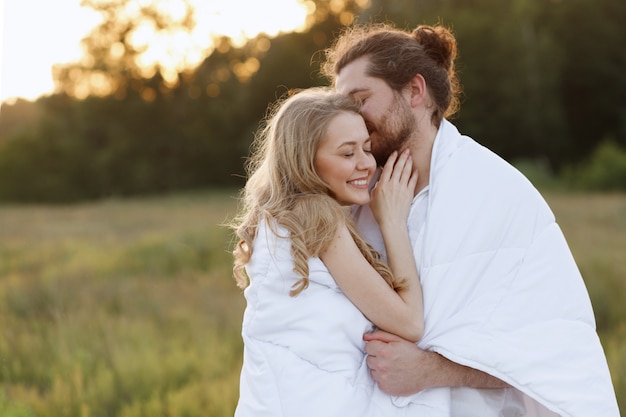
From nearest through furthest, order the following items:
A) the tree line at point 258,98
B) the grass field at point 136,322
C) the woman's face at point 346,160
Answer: the woman's face at point 346,160
the grass field at point 136,322
the tree line at point 258,98

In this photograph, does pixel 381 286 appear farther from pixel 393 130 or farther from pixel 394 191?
pixel 393 130

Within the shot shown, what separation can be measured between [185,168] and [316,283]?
127ft

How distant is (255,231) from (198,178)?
38.0 m

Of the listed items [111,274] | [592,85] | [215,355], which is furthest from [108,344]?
[592,85]

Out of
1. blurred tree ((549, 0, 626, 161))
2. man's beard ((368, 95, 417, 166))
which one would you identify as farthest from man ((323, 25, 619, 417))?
blurred tree ((549, 0, 626, 161))

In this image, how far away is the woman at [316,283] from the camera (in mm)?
2604

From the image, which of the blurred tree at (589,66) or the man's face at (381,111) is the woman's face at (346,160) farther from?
the blurred tree at (589,66)

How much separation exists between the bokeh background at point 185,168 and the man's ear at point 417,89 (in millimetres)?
2422

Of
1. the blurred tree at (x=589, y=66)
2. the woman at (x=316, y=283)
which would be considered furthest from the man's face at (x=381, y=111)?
the blurred tree at (x=589, y=66)

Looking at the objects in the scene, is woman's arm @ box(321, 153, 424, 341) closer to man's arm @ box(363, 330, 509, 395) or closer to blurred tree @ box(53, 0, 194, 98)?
man's arm @ box(363, 330, 509, 395)

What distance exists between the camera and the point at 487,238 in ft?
9.16

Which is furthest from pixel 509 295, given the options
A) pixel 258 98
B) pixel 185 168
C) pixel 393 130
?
pixel 185 168

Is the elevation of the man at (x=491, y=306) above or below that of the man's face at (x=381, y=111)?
below

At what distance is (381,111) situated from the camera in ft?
10.4
